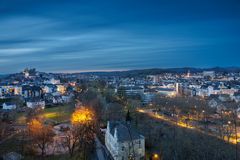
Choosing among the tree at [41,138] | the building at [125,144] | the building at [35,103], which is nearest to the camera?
the building at [125,144]

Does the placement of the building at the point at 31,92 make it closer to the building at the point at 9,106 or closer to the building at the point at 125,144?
the building at the point at 9,106

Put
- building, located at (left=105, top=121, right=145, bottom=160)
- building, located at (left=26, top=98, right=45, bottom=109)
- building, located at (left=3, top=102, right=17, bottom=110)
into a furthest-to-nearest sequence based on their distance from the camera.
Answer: building, located at (left=26, top=98, right=45, bottom=109), building, located at (left=3, top=102, right=17, bottom=110), building, located at (left=105, top=121, right=145, bottom=160)

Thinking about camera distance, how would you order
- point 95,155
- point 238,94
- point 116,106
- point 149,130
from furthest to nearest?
point 238,94, point 116,106, point 149,130, point 95,155

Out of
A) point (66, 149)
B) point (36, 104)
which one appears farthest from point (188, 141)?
point (36, 104)

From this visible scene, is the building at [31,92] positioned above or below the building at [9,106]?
above

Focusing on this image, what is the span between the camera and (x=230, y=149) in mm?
21453

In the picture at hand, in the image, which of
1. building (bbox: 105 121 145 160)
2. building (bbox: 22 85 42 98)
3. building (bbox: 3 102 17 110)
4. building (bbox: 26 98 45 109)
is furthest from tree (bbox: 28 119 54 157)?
building (bbox: 22 85 42 98)

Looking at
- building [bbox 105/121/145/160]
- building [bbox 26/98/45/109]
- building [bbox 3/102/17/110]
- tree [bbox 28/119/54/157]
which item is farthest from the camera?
building [bbox 26/98/45/109]

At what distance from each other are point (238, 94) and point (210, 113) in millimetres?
16727

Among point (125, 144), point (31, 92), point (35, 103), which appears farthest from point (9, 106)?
point (125, 144)

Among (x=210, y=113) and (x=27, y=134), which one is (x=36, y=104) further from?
(x=210, y=113)

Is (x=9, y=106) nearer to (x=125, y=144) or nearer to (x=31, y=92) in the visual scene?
(x=31, y=92)

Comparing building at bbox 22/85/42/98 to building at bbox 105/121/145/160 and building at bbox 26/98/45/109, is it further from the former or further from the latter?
building at bbox 105/121/145/160

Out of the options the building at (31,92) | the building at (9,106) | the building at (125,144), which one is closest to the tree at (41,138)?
the building at (125,144)
